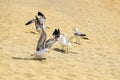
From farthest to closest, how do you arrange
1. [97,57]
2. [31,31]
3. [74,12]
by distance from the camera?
[74,12], [31,31], [97,57]

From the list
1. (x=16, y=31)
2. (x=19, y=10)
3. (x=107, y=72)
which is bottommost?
(x=107, y=72)

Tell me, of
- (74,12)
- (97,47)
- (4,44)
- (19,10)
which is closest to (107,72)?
(4,44)

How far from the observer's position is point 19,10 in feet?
71.2

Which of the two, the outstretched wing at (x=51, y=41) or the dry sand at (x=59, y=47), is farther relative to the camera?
the outstretched wing at (x=51, y=41)

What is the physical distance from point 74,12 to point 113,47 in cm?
1038

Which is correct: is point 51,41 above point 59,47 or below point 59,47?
above

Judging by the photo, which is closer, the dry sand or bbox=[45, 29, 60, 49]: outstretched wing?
the dry sand

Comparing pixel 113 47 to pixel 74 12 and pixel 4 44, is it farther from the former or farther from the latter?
pixel 74 12

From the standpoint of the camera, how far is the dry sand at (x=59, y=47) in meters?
9.58

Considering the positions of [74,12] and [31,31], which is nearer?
[31,31]

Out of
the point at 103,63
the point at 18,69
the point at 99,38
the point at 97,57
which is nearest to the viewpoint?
the point at 18,69

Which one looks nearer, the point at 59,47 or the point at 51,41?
the point at 51,41

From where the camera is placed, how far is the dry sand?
9.58 metres

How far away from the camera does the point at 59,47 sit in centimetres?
1391
